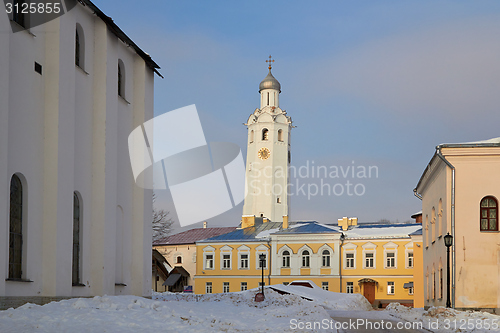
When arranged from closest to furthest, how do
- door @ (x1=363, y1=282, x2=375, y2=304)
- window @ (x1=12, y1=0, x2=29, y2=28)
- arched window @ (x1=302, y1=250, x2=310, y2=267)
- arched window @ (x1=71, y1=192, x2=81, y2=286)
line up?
1. window @ (x1=12, y1=0, x2=29, y2=28)
2. arched window @ (x1=71, y1=192, x2=81, y2=286)
3. door @ (x1=363, y1=282, x2=375, y2=304)
4. arched window @ (x1=302, y1=250, x2=310, y2=267)

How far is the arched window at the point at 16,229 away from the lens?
14.7 metres

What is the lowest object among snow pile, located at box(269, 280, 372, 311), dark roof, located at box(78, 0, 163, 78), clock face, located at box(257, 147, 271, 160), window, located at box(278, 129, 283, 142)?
snow pile, located at box(269, 280, 372, 311)

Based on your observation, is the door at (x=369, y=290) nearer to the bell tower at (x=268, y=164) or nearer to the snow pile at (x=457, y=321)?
the bell tower at (x=268, y=164)

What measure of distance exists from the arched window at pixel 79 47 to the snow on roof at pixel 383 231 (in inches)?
1758

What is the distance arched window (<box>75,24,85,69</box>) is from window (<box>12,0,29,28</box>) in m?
2.96

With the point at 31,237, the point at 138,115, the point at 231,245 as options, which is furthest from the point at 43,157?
the point at 231,245

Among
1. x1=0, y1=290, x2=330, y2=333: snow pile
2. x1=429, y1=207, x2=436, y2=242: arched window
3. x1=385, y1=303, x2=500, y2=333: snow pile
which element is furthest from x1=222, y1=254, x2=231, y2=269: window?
x1=0, y1=290, x2=330, y2=333: snow pile

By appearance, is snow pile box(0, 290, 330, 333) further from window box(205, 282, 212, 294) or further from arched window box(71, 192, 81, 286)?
window box(205, 282, 212, 294)

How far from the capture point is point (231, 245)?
62531 mm

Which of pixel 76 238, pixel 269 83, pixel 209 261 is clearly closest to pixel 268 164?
pixel 269 83

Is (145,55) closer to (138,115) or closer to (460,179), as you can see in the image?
(138,115)

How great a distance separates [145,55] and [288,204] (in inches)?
2512

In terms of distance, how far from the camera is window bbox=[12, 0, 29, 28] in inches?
597

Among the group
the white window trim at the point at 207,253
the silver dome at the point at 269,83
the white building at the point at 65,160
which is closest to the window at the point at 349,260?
the white window trim at the point at 207,253
